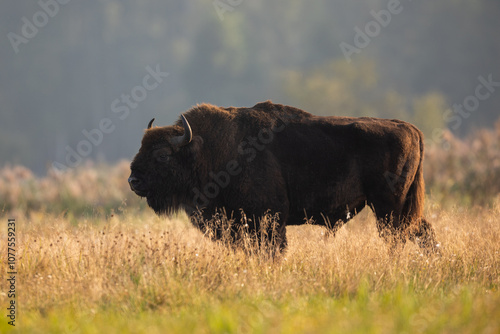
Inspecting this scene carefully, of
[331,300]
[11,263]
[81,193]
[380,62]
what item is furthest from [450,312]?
[380,62]

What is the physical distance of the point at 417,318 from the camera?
4895 millimetres

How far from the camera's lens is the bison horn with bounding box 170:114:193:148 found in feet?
26.2

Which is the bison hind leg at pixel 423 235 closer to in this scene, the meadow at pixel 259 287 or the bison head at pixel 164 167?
the meadow at pixel 259 287

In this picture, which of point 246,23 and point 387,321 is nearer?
point 387,321

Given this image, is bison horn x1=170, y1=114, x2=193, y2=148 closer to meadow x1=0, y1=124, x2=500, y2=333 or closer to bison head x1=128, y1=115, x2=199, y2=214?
bison head x1=128, y1=115, x2=199, y2=214

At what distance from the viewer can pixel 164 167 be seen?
8250mm

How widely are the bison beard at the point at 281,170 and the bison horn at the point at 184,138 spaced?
14 mm

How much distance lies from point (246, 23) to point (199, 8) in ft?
39.9

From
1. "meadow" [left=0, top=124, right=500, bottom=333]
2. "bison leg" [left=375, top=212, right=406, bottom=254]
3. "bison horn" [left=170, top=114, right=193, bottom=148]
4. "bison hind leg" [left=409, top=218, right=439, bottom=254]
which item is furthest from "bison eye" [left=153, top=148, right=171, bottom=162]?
"bison hind leg" [left=409, top=218, right=439, bottom=254]

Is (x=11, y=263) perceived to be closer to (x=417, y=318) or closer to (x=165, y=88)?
(x=417, y=318)

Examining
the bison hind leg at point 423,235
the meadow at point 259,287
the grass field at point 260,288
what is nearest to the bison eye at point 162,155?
the meadow at point 259,287

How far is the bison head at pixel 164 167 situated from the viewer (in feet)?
26.6

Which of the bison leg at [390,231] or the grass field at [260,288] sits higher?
the bison leg at [390,231]

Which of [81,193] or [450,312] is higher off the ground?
[81,193]
